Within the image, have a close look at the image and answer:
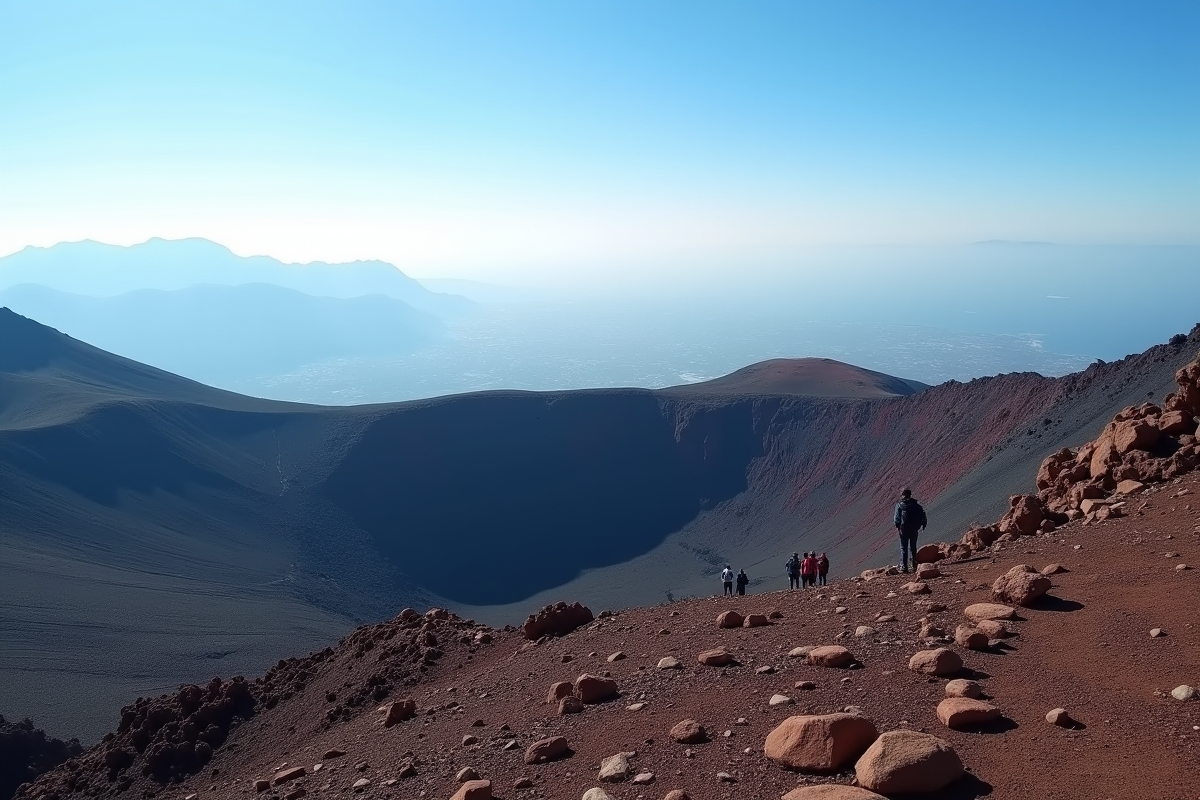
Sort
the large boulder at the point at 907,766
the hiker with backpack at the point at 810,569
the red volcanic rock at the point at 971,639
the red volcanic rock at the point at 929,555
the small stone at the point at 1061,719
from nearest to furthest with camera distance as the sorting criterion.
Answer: the large boulder at the point at 907,766 → the small stone at the point at 1061,719 → the red volcanic rock at the point at 971,639 → the red volcanic rock at the point at 929,555 → the hiker with backpack at the point at 810,569

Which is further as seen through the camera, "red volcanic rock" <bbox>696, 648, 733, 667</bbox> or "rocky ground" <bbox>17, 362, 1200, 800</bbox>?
"red volcanic rock" <bbox>696, 648, 733, 667</bbox>

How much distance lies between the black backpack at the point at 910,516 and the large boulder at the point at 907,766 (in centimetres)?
713

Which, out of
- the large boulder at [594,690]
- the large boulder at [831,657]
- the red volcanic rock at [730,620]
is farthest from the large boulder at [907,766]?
the red volcanic rock at [730,620]

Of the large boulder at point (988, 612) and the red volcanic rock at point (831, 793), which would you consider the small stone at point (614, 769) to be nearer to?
the red volcanic rock at point (831, 793)

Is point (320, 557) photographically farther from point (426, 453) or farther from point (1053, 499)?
point (1053, 499)

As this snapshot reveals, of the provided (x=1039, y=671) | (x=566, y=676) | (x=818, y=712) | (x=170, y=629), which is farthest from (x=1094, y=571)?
(x=170, y=629)

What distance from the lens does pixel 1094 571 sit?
848 centimetres

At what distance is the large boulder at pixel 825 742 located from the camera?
483cm

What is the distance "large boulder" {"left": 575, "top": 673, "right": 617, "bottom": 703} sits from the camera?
745 centimetres

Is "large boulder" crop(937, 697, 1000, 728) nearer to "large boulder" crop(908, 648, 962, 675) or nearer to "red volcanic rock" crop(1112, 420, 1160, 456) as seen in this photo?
"large boulder" crop(908, 648, 962, 675)

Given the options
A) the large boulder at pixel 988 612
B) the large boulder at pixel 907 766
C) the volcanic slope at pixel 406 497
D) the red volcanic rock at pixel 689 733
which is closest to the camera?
the large boulder at pixel 907 766

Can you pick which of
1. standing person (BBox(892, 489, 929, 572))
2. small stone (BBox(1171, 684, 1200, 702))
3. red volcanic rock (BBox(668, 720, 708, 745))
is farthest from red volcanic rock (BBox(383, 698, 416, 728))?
small stone (BBox(1171, 684, 1200, 702))

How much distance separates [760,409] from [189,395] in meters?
48.2

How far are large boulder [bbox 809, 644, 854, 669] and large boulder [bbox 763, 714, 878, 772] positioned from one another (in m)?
1.94
